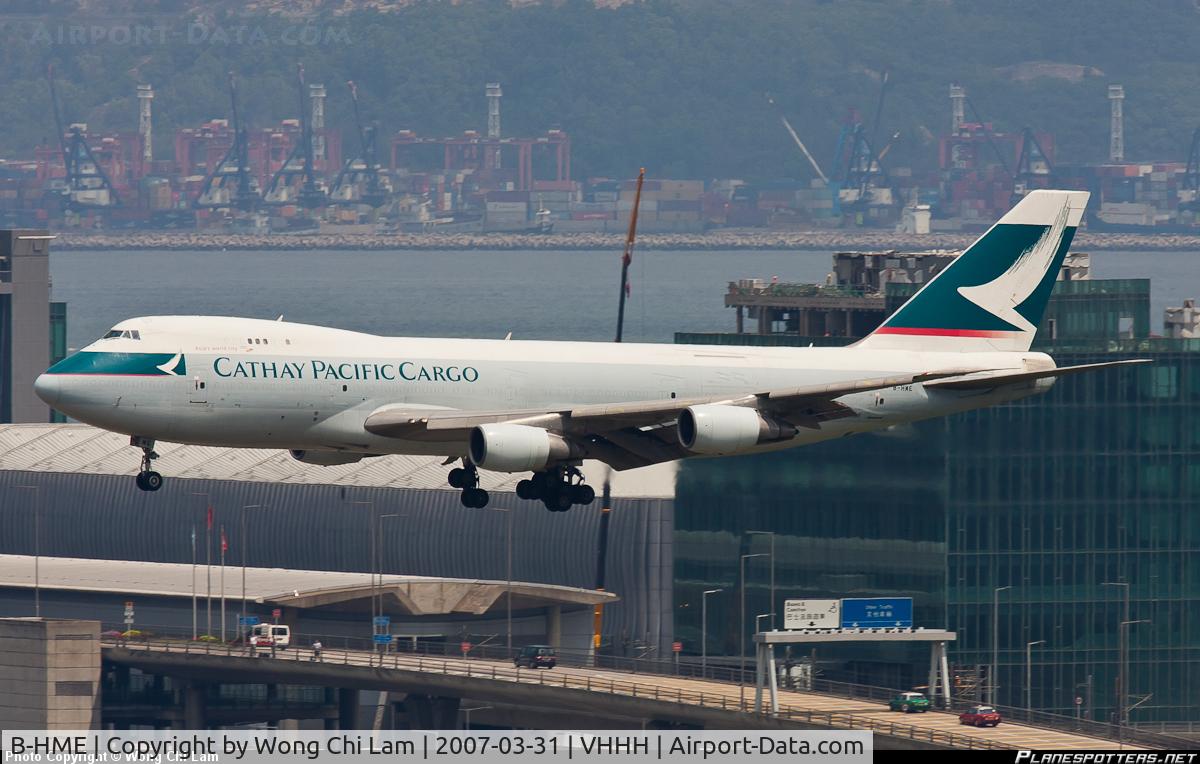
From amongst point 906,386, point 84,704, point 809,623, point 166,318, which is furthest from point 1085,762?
point 84,704

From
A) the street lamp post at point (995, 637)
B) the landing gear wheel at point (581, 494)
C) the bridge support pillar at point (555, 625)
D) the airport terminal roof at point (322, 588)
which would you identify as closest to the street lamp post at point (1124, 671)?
the street lamp post at point (995, 637)

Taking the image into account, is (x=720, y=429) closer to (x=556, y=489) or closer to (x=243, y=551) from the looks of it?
(x=556, y=489)

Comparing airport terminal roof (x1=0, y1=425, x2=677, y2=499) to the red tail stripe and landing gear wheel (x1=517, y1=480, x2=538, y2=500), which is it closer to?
the red tail stripe

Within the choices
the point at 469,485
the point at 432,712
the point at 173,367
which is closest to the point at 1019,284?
the point at 469,485

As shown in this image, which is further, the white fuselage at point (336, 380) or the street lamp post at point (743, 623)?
the street lamp post at point (743, 623)

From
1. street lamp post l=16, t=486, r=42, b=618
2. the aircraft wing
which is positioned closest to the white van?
street lamp post l=16, t=486, r=42, b=618

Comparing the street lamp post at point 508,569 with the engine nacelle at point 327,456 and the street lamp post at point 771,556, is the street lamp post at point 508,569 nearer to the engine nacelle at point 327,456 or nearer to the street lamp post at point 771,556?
the street lamp post at point 771,556

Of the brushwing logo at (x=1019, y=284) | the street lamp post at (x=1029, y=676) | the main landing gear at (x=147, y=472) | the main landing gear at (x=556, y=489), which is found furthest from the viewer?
the street lamp post at (x=1029, y=676)
